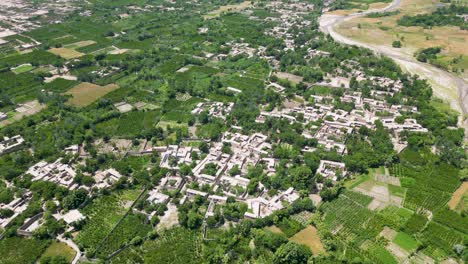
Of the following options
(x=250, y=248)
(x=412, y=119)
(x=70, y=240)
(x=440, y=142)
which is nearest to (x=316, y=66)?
(x=412, y=119)

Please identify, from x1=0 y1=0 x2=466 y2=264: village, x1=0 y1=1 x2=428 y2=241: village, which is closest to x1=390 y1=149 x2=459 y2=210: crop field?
x1=0 y1=0 x2=466 y2=264: village

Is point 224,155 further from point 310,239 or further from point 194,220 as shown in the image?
point 310,239

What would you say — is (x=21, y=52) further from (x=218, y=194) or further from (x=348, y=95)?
(x=348, y=95)

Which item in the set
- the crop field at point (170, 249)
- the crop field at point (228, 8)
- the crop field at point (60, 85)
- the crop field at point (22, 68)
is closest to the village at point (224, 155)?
the crop field at point (170, 249)

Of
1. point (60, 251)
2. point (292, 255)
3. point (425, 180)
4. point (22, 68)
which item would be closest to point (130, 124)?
point (60, 251)

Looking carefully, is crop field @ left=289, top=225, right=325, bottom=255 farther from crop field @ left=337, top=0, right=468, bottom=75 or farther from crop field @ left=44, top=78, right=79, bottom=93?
crop field @ left=337, top=0, right=468, bottom=75

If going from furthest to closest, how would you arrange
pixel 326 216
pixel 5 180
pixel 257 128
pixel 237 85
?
pixel 237 85 < pixel 257 128 < pixel 5 180 < pixel 326 216
